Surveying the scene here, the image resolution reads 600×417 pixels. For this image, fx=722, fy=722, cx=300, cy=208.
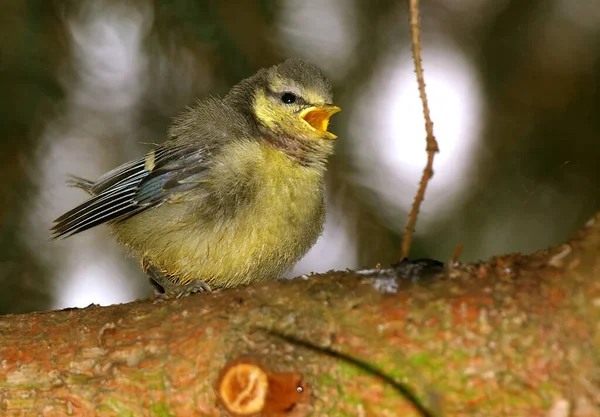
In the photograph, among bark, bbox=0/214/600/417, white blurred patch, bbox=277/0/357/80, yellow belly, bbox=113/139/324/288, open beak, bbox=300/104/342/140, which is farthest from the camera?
white blurred patch, bbox=277/0/357/80

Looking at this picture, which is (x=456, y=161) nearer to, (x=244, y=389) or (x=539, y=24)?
(x=539, y=24)

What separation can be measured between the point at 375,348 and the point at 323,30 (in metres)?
1.57

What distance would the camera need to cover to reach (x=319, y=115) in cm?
244

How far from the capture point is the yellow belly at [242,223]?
Answer: 214cm

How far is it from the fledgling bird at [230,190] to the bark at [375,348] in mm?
470

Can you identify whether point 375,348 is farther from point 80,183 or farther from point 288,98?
point 80,183

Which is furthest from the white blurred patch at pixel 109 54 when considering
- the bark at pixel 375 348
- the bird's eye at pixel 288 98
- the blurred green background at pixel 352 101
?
the bark at pixel 375 348

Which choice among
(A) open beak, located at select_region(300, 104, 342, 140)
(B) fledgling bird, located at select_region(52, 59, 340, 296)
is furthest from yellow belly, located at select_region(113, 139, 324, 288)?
(A) open beak, located at select_region(300, 104, 342, 140)

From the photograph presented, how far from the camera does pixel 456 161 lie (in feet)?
8.38

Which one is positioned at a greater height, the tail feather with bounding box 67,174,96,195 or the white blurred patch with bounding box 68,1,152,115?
the white blurred patch with bounding box 68,1,152,115

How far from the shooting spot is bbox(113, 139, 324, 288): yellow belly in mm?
2145

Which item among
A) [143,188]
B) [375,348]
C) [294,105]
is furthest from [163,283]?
[375,348]

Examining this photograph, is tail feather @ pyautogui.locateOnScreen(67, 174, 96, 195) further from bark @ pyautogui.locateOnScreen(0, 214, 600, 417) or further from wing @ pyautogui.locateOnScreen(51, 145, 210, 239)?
bark @ pyautogui.locateOnScreen(0, 214, 600, 417)

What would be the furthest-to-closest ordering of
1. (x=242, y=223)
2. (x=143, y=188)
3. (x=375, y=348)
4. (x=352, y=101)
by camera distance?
1. (x=352, y=101)
2. (x=143, y=188)
3. (x=242, y=223)
4. (x=375, y=348)
